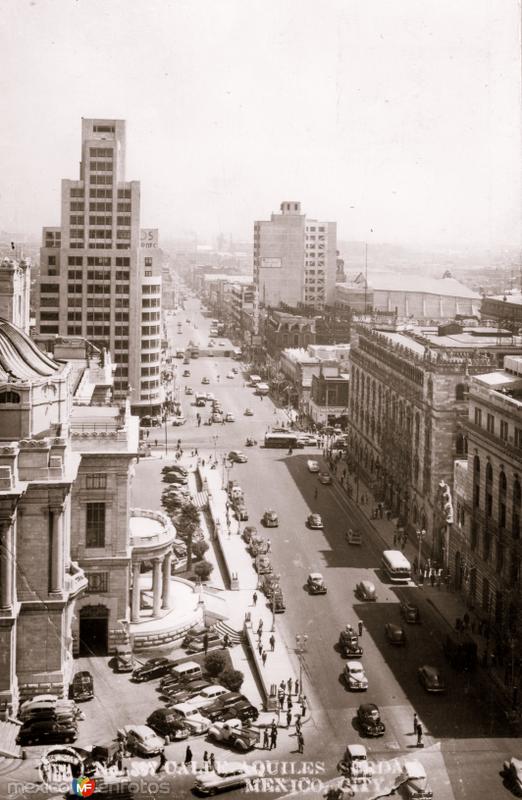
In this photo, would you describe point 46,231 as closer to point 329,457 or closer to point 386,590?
point 329,457

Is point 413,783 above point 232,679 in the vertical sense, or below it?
below

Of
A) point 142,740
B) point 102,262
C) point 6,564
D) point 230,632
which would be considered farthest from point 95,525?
point 102,262

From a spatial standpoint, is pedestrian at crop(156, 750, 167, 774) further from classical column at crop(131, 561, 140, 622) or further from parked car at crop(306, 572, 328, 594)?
parked car at crop(306, 572, 328, 594)

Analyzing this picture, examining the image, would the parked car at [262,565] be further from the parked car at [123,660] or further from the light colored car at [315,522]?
the parked car at [123,660]

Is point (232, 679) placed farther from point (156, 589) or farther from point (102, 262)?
point (102, 262)

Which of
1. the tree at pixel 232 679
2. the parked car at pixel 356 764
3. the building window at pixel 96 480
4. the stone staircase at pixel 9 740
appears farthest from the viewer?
the building window at pixel 96 480

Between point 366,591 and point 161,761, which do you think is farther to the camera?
point 366,591

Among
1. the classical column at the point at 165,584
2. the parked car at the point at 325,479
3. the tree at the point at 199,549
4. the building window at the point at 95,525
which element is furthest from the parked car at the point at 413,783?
the parked car at the point at 325,479
